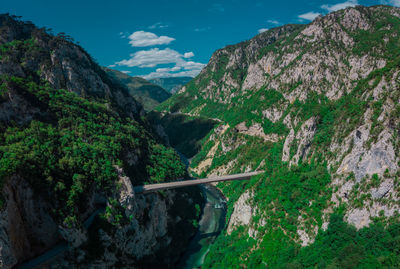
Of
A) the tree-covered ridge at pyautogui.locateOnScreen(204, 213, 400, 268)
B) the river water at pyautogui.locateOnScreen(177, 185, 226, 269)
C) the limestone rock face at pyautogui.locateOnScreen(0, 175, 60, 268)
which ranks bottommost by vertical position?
the river water at pyautogui.locateOnScreen(177, 185, 226, 269)

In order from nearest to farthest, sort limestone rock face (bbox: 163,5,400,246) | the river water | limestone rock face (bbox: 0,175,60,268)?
limestone rock face (bbox: 0,175,60,268), limestone rock face (bbox: 163,5,400,246), the river water

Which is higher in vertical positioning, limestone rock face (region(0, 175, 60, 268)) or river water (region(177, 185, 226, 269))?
limestone rock face (region(0, 175, 60, 268))

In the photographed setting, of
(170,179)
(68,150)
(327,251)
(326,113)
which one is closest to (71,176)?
(68,150)

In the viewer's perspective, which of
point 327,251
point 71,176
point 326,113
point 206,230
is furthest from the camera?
point 206,230

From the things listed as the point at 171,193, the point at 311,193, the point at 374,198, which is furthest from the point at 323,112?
the point at 171,193

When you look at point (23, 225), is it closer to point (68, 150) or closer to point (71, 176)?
point (71, 176)

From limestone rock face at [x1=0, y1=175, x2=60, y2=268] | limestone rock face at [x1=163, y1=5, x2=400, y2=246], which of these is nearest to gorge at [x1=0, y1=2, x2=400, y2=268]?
limestone rock face at [x1=0, y1=175, x2=60, y2=268]

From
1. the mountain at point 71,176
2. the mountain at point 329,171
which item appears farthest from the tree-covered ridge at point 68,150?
the mountain at point 329,171

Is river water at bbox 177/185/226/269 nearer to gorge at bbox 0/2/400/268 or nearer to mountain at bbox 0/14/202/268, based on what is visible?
gorge at bbox 0/2/400/268
